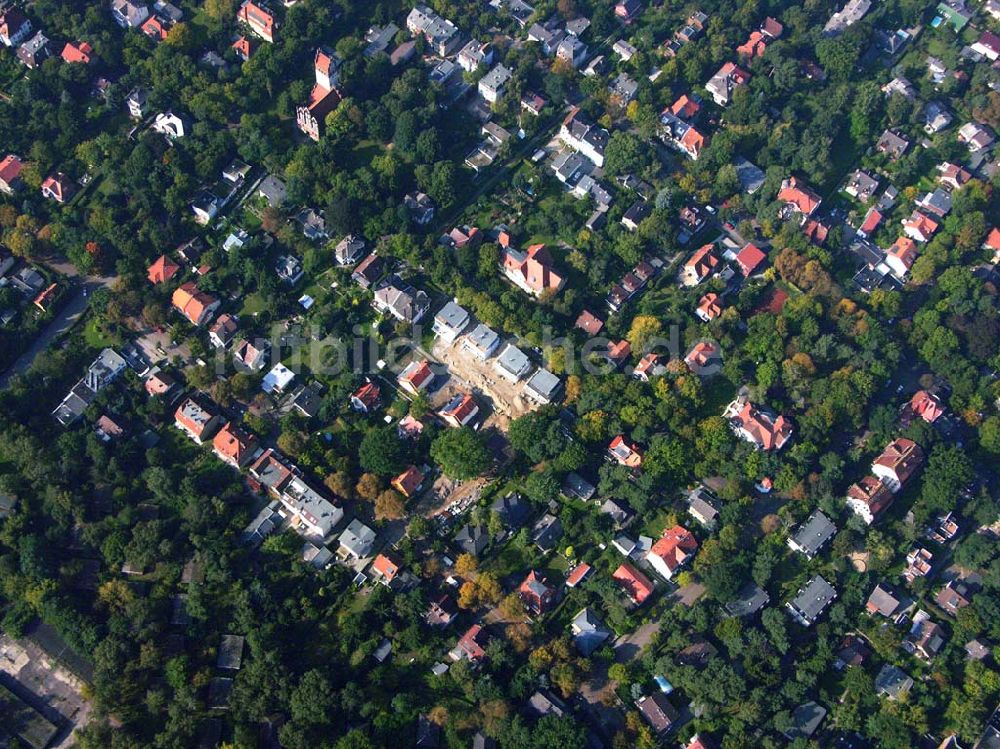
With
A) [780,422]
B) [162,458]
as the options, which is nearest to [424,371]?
[162,458]

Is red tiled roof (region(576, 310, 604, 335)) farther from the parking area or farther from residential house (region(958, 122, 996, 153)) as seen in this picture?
the parking area

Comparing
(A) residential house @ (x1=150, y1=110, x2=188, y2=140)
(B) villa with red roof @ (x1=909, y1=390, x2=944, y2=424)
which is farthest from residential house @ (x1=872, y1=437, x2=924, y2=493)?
(A) residential house @ (x1=150, y1=110, x2=188, y2=140)

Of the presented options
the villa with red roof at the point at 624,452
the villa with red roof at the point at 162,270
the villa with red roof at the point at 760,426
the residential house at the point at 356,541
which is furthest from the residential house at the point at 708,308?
the villa with red roof at the point at 162,270

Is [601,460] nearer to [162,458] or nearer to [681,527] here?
[681,527]

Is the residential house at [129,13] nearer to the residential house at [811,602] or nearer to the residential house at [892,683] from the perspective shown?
the residential house at [811,602]

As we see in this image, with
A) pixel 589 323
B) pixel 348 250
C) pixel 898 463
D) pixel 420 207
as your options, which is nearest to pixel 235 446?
pixel 348 250
